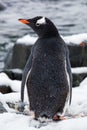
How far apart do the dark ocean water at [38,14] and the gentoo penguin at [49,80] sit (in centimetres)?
543

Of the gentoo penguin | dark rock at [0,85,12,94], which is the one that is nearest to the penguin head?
the gentoo penguin

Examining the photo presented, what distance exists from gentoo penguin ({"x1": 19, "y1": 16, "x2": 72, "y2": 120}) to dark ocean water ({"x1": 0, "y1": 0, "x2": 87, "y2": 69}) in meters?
5.43

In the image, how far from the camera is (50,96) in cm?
346

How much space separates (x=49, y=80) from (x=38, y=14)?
10912 mm

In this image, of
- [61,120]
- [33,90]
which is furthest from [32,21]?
[61,120]

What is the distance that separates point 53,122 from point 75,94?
1253 mm

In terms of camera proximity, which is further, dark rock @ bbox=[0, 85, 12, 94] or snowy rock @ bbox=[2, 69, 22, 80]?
snowy rock @ bbox=[2, 69, 22, 80]

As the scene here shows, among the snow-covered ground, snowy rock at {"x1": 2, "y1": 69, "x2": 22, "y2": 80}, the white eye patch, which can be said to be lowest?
snowy rock at {"x1": 2, "y1": 69, "x2": 22, "y2": 80}

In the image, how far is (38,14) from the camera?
14.3 meters

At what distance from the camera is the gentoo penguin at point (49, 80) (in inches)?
136

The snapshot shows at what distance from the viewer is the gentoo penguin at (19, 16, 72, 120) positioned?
136 inches

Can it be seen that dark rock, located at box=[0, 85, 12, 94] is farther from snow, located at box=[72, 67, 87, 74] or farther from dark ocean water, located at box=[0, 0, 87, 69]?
dark ocean water, located at box=[0, 0, 87, 69]

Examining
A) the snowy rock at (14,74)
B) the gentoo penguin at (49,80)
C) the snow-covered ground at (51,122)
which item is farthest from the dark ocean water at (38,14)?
the gentoo penguin at (49,80)

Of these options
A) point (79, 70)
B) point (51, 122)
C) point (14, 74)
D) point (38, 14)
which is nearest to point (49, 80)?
point (51, 122)
